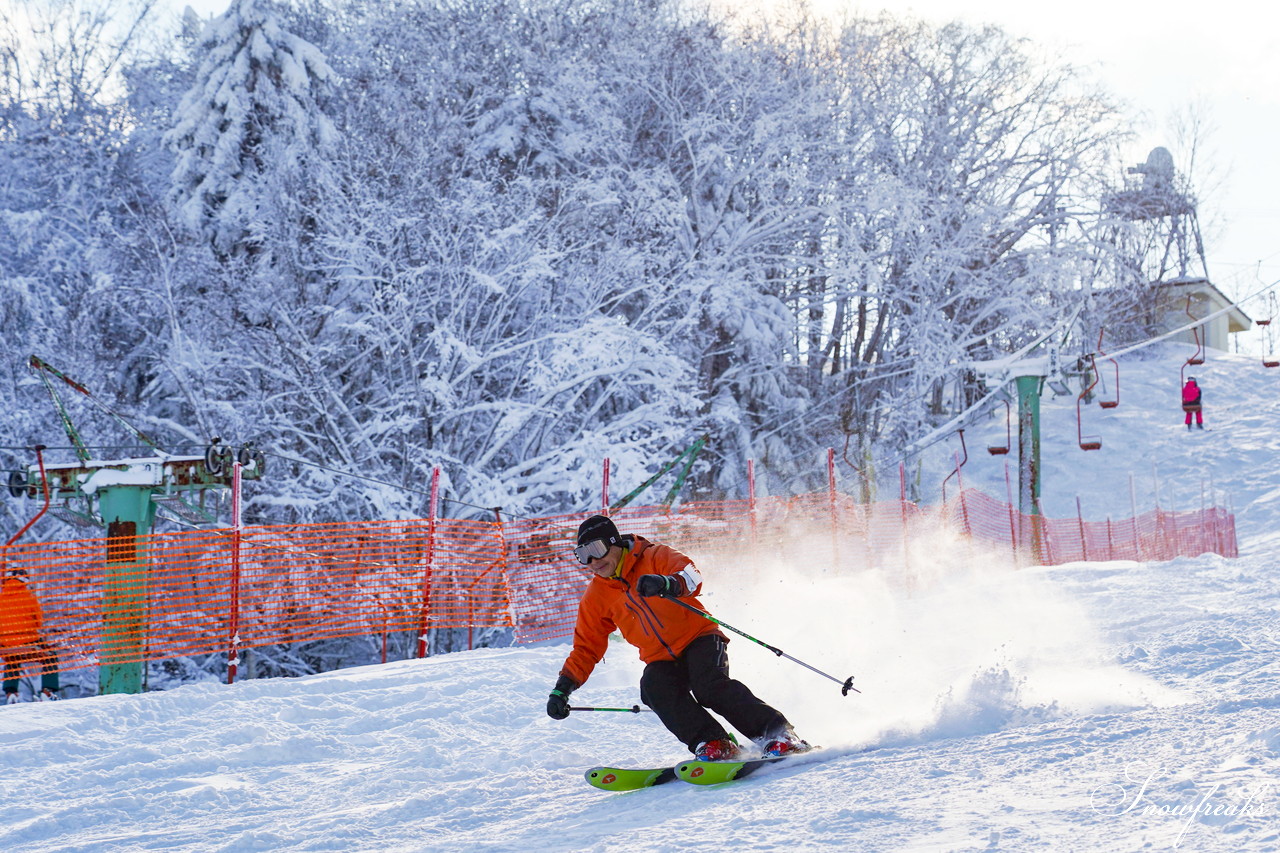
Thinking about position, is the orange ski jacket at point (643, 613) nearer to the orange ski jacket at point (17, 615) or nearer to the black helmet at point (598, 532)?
the black helmet at point (598, 532)

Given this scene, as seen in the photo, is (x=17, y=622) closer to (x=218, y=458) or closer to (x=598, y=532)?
(x=218, y=458)

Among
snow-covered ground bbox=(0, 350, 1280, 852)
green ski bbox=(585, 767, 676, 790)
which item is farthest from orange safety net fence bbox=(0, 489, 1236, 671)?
green ski bbox=(585, 767, 676, 790)

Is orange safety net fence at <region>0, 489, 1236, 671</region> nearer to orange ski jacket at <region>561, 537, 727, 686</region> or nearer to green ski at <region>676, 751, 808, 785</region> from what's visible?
orange ski jacket at <region>561, 537, 727, 686</region>

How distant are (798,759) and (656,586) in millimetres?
1015

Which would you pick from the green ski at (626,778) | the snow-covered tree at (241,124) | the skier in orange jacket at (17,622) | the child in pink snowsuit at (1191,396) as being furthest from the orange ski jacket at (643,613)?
the child in pink snowsuit at (1191,396)

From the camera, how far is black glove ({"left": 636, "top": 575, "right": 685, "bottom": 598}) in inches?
194

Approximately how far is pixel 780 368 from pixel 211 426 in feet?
42.6

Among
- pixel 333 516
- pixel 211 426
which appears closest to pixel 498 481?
pixel 333 516

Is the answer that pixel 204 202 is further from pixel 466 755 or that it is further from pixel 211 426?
pixel 466 755

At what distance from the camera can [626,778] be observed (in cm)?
501

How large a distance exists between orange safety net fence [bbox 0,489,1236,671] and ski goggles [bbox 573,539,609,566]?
16.2 ft

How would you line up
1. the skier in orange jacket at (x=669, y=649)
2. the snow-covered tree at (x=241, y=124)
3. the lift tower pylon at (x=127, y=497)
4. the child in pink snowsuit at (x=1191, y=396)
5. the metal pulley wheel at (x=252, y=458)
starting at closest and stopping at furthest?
the skier in orange jacket at (x=669, y=649), the lift tower pylon at (x=127, y=497), the metal pulley wheel at (x=252, y=458), the snow-covered tree at (x=241, y=124), the child in pink snowsuit at (x=1191, y=396)

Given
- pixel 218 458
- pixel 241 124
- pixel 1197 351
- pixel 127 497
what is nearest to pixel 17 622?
pixel 127 497

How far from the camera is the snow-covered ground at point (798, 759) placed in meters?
3.76
